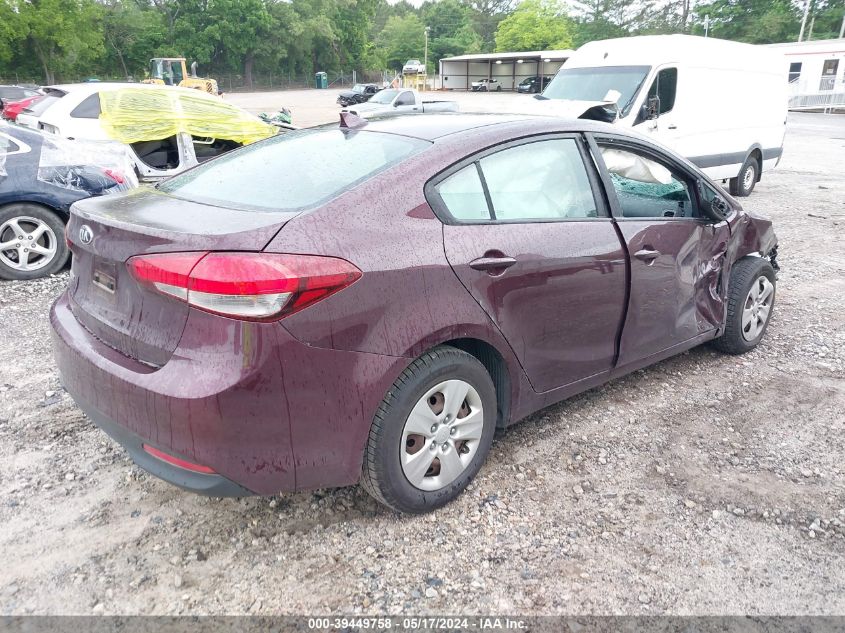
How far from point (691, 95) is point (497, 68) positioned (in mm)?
53651

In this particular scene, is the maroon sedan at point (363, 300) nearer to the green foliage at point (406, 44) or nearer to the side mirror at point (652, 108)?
the side mirror at point (652, 108)

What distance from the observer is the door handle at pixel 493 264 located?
8.76ft

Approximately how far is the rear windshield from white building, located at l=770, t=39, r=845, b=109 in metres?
38.6

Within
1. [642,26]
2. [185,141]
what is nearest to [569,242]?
[185,141]

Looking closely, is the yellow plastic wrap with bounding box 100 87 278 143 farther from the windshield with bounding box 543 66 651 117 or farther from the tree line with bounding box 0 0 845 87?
the tree line with bounding box 0 0 845 87

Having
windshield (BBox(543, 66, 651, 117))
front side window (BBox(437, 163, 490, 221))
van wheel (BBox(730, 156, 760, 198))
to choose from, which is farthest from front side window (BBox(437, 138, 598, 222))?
van wheel (BBox(730, 156, 760, 198))

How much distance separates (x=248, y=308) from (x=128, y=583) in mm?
1115

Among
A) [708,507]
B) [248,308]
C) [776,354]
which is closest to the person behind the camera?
[248,308]

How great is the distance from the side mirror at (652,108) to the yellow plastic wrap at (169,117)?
17.4 ft

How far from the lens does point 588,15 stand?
265 feet

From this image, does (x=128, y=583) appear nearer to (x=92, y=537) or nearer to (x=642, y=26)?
(x=92, y=537)

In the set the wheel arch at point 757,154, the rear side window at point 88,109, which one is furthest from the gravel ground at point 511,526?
the wheel arch at point 757,154

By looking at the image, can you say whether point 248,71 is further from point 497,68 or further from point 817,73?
point 817,73

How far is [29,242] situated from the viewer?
5.86 m
